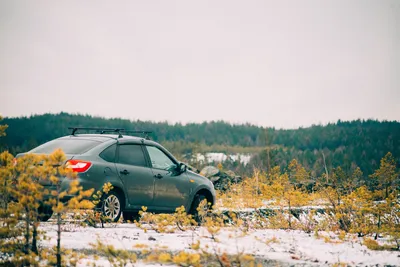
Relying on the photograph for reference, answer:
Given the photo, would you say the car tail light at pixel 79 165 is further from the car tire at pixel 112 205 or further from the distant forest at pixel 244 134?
the distant forest at pixel 244 134

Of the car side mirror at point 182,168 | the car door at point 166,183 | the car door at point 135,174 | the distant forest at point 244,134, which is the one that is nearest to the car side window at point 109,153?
the car door at point 135,174

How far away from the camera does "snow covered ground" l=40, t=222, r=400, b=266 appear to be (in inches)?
250

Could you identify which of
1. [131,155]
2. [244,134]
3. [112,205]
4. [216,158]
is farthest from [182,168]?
[244,134]

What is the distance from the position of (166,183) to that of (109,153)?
1.57 m

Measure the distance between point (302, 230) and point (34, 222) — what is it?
559 centimetres

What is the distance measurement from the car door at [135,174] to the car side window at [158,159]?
270 mm

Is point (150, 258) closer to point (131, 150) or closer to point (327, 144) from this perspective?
point (131, 150)

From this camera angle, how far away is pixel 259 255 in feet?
22.3

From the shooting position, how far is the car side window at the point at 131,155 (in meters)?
10.8

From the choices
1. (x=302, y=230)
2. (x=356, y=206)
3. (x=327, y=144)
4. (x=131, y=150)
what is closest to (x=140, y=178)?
(x=131, y=150)

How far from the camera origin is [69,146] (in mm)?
10266

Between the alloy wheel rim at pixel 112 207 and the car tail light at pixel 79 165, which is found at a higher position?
the car tail light at pixel 79 165

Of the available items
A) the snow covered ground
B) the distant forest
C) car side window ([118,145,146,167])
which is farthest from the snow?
the snow covered ground

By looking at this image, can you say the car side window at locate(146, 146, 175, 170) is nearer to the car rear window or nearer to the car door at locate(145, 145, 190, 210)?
the car door at locate(145, 145, 190, 210)
